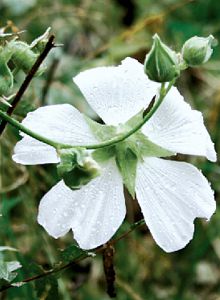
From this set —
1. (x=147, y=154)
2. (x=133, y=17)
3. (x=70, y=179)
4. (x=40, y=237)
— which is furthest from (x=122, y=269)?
(x=133, y=17)

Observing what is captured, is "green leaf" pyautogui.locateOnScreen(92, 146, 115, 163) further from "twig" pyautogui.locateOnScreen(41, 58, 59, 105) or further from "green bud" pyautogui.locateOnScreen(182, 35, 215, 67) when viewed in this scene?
"twig" pyautogui.locateOnScreen(41, 58, 59, 105)

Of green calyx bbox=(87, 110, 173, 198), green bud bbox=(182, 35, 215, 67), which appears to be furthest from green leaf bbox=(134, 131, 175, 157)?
green bud bbox=(182, 35, 215, 67)

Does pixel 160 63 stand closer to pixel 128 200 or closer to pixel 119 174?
pixel 119 174

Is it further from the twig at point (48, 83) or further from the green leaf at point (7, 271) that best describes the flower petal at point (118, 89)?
the twig at point (48, 83)

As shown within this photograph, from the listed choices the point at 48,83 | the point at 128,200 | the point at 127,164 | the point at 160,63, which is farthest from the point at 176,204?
the point at 128,200

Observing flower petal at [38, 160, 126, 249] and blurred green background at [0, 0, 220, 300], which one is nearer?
flower petal at [38, 160, 126, 249]

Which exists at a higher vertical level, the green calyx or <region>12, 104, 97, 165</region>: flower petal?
<region>12, 104, 97, 165</region>: flower petal

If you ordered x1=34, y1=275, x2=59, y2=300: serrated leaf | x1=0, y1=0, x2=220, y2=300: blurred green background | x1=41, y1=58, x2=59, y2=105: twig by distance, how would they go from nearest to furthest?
x1=34, y1=275, x2=59, y2=300: serrated leaf < x1=0, y1=0, x2=220, y2=300: blurred green background < x1=41, y1=58, x2=59, y2=105: twig
